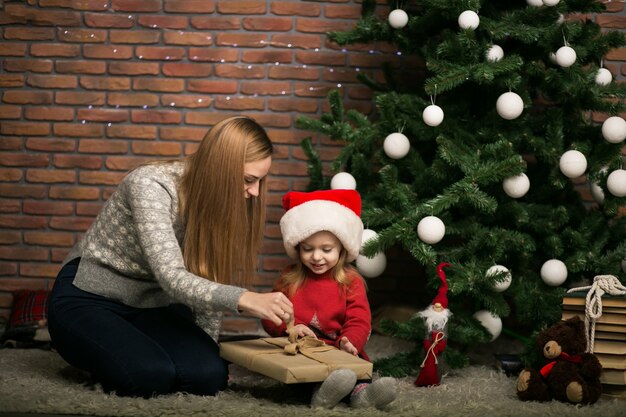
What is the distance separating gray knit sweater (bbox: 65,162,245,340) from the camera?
2439 mm

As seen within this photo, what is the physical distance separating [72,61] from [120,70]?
9.7 inches

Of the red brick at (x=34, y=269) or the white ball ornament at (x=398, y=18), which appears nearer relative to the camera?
the white ball ornament at (x=398, y=18)

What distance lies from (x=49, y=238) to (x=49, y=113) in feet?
2.07

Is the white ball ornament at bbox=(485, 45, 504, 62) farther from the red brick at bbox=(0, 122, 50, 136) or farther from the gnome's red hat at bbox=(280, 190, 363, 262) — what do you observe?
the red brick at bbox=(0, 122, 50, 136)

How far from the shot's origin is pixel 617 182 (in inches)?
121

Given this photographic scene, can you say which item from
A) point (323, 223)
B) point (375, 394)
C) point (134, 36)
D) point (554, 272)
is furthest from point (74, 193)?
point (554, 272)

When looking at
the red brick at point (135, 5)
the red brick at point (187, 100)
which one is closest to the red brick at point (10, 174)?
the red brick at point (187, 100)

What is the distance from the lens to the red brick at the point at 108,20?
387 cm

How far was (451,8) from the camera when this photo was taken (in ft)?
10.2

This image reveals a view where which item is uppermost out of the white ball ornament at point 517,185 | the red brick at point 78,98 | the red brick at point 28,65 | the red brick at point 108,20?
the red brick at point 108,20

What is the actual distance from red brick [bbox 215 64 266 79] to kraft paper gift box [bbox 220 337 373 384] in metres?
1.69

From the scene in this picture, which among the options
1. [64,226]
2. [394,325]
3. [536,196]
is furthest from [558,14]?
[64,226]

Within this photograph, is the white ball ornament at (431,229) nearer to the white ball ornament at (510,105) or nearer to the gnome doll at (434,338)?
the gnome doll at (434,338)

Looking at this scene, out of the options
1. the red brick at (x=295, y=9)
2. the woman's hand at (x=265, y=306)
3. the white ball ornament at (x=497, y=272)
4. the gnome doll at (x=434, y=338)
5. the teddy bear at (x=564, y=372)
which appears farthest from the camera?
the red brick at (x=295, y=9)
